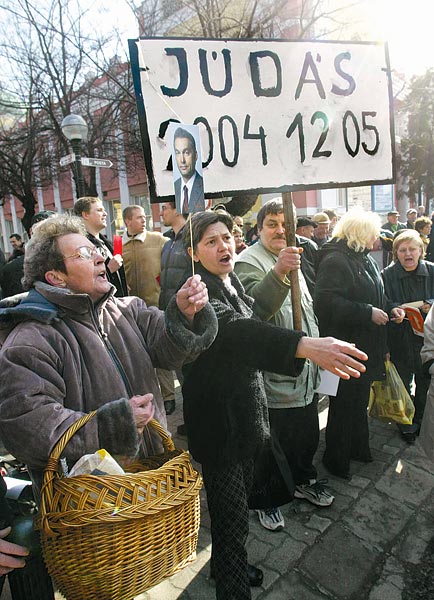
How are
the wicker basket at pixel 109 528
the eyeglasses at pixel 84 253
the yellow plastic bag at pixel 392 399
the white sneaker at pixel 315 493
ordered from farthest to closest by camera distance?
the yellow plastic bag at pixel 392 399
the white sneaker at pixel 315 493
the eyeglasses at pixel 84 253
the wicker basket at pixel 109 528

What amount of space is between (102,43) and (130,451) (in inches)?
601

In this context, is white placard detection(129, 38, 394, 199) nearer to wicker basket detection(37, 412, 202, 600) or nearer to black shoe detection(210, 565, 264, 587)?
wicker basket detection(37, 412, 202, 600)

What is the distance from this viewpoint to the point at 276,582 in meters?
2.38

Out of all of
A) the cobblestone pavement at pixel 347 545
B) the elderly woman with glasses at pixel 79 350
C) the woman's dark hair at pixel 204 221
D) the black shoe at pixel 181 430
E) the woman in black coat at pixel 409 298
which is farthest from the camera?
the black shoe at pixel 181 430

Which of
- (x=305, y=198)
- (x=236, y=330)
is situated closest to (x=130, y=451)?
(x=236, y=330)

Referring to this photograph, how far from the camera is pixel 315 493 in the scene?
304 cm

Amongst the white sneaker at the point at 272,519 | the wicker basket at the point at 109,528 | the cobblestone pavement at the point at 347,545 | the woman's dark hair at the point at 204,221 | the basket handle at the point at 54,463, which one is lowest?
the cobblestone pavement at the point at 347,545

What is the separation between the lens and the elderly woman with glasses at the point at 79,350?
1382mm

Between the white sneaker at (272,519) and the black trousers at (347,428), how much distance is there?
0.72 m

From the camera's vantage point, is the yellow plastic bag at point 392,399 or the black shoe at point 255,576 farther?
the yellow plastic bag at point 392,399

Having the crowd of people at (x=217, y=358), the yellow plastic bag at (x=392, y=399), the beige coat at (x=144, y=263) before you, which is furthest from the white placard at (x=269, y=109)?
the beige coat at (x=144, y=263)

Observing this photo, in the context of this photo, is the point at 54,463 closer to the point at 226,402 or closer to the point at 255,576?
the point at 226,402

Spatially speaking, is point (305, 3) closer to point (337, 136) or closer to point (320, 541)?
point (337, 136)

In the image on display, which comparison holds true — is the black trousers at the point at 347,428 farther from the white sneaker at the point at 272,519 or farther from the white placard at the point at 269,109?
the white placard at the point at 269,109
